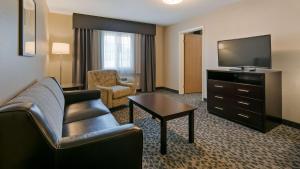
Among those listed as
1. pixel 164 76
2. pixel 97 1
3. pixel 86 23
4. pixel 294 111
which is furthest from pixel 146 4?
pixel 294 111

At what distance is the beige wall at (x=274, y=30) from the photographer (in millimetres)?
2688

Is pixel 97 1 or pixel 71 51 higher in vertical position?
pixel 97 1

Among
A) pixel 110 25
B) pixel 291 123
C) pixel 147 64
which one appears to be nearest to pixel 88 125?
pixel 291 123

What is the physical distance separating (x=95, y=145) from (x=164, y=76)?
5.34 meters

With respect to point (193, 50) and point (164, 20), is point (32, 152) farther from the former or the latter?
point (193, 50)

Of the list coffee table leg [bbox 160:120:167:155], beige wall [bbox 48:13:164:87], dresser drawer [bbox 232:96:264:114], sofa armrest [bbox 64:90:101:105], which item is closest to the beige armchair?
sofa armrest [bbox 64:90:101:105]

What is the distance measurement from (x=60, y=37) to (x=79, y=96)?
2.73 meters

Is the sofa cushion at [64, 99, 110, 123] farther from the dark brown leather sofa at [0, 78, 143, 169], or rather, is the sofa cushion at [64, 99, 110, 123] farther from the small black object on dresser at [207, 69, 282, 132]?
the small black object on dresser at [207, 69, 282, 132]

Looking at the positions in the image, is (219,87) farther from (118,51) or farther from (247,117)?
(118,51)

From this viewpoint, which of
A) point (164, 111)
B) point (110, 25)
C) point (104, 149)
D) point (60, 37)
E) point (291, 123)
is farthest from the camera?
point (110, 25)

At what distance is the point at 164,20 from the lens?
5.17 meters

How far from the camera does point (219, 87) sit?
10.6ft

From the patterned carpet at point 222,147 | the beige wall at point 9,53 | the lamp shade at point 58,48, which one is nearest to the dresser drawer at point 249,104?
the patterned carpet at point 222,147

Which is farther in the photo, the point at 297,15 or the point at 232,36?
the point at 232,36
